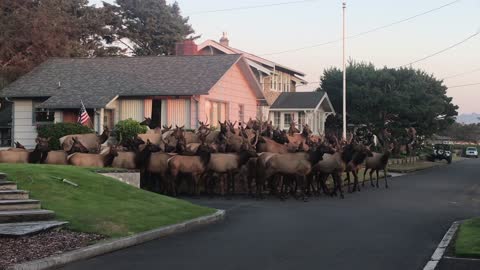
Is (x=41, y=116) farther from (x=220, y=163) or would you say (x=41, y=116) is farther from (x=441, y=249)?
(x=441, y=249)

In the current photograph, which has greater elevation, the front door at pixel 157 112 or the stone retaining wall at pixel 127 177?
the front door at pixel 157 112

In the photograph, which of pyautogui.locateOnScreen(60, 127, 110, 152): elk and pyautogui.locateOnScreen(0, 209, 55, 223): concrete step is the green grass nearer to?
pyautogui.locateOnScreen(0, 209, 55, 223): concrete step

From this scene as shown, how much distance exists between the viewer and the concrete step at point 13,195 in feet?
41.1

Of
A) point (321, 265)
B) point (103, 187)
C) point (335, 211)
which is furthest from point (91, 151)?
point (321, 265)

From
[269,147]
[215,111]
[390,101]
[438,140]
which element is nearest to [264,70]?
[215,111]

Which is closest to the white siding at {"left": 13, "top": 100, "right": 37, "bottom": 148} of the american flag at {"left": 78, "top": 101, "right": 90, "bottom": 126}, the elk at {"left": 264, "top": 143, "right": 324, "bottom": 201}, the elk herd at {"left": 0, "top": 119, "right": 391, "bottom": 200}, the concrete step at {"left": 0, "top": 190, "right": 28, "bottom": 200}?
the american flag at {"left": 78, "top": 101, "right": 90, "bottom": 126}

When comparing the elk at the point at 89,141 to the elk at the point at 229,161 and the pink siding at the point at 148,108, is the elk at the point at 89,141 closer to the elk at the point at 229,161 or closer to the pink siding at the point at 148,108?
the elk at the point at 229,161

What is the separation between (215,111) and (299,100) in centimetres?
1477

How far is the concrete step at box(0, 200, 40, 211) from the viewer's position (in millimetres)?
11977

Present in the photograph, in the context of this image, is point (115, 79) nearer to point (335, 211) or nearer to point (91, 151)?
point (91, 151)

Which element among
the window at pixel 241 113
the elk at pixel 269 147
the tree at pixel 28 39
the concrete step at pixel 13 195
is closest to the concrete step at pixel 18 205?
the concrete step at pixel 13 195

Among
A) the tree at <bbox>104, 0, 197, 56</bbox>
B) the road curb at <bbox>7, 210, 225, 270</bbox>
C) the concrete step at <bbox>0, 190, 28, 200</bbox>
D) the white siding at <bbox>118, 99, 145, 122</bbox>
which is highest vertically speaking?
the tree at <bbox>104, 0, 197, 56</bbox>

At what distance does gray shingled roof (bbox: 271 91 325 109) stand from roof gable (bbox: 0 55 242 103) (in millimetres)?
12632

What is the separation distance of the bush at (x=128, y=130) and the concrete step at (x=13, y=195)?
568 inches
